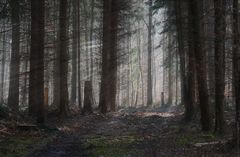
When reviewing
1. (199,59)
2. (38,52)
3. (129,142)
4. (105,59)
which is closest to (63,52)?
(38,52)

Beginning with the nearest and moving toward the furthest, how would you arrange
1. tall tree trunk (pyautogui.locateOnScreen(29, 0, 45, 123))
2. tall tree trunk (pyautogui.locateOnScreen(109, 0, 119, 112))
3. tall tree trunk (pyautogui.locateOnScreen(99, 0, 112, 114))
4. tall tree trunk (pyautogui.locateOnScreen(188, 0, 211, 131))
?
tall tree trunk (pyautogui.locateOnScreen(188, 0, 211, 131)), tall tree trunk (pyautogui.locateOnScreen(29, 0, 45, 123)), tall tree trunk (pyautogui.locateOnScreen(99, 0, 112, 114)), tall tree trunk (pyautogui.locateOnScreen(109, 0, 119, 112))

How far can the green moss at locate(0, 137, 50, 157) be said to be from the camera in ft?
37.8

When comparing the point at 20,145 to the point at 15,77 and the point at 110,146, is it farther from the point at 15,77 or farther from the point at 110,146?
the point at 15,77

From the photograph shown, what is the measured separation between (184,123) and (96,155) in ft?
27.3

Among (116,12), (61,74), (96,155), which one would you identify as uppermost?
(116,12)

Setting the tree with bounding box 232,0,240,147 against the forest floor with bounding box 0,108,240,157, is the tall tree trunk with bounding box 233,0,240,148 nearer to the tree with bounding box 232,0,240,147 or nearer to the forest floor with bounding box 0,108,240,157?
the tree with bounding box 232,0,240,147

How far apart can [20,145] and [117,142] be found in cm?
297

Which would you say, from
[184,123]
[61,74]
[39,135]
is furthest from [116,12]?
[39,135]

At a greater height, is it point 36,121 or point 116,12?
point 116,12

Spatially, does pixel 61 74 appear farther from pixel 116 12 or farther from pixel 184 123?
pixel 116 12

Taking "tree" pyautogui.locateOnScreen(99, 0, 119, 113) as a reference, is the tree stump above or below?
below

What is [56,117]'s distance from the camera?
69.6ft

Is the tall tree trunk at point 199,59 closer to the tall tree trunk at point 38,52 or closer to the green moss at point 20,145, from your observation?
the green moss at point 20,145

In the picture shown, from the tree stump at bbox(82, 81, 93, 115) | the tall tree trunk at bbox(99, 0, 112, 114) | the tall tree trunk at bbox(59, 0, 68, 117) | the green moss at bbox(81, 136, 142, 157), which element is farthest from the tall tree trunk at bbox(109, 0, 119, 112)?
the green moss at bbox(81, 136, 142, 157)
